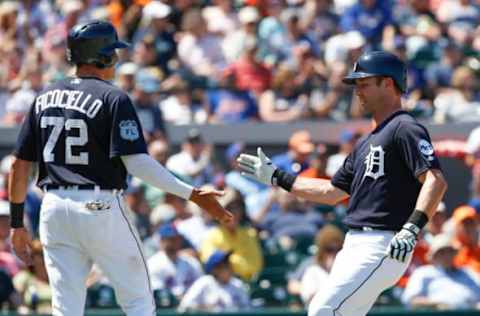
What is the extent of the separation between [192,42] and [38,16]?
7.09 ft

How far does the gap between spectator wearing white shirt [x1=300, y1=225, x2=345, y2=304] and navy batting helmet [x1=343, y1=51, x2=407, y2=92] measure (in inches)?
157

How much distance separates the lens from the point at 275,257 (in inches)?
463

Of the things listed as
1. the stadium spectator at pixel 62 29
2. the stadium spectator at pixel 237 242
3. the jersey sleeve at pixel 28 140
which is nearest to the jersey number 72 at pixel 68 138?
the jersey sleeve at pixel 28 140

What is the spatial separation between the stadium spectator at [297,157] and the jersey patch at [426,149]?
5.95 m

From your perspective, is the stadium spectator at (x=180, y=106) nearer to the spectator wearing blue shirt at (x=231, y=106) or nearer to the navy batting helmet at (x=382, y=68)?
the spectator wearing blue shirt at (x=231, y=106)

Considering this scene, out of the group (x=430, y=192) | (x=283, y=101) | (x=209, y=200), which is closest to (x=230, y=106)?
(x=283, y=101)

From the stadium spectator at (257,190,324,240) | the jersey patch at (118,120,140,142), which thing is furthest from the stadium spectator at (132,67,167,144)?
the jersey patch at (118,120,140,142)

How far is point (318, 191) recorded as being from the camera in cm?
725

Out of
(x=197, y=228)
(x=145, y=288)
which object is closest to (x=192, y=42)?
(x=197, y=228)

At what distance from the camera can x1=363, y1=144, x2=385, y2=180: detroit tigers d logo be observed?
6.68 meters

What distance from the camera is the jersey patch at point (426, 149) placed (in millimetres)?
6502

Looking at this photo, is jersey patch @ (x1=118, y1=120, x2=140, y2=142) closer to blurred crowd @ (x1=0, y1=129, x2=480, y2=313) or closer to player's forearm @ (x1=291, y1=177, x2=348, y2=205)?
player's forearm @ (x1=291, y1=177, x2=348, y2=205)

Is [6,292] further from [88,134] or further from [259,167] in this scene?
[88,134]

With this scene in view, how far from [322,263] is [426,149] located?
4379mm
